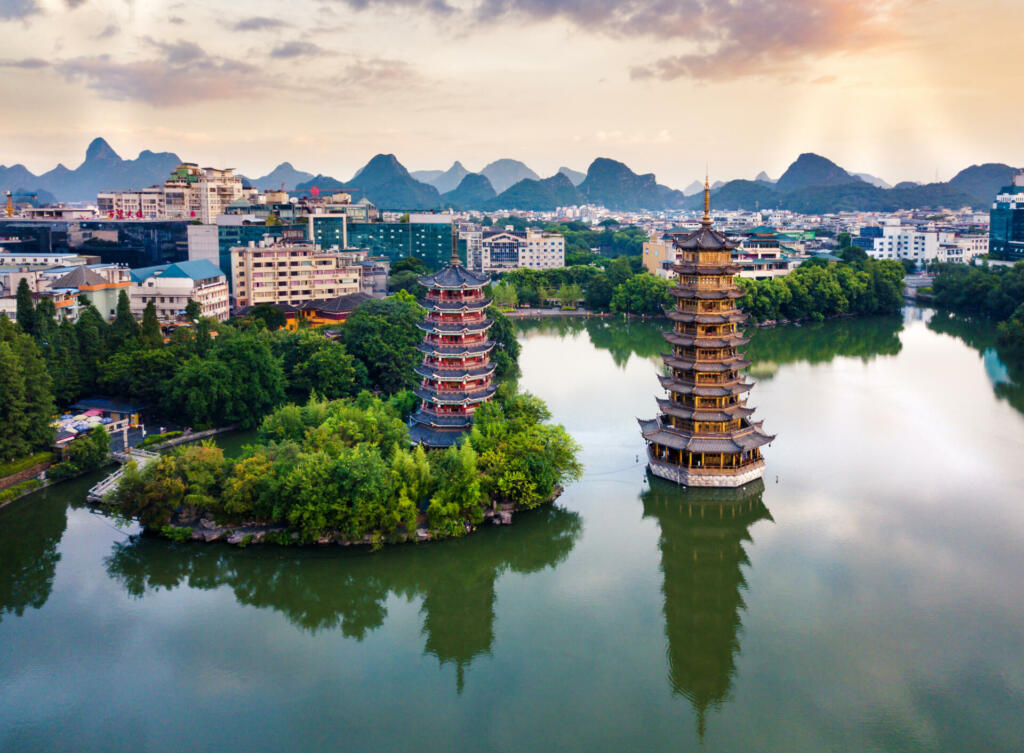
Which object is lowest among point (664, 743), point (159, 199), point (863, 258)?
point (664, 743)

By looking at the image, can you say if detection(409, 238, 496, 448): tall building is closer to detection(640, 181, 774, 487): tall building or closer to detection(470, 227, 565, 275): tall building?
detection(640, 181, 774, 487): tall building

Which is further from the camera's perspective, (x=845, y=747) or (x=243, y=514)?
(x=243, y=514)

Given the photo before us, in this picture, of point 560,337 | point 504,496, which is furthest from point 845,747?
point 560,337

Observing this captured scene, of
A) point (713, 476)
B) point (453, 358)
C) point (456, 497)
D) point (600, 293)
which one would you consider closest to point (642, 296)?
point (600, 293)

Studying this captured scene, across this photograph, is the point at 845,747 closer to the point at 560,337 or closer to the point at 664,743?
→ the point at 664,743

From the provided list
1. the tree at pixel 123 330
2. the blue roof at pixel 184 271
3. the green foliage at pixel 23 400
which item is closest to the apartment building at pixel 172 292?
the blue roof at pixel 184 271
